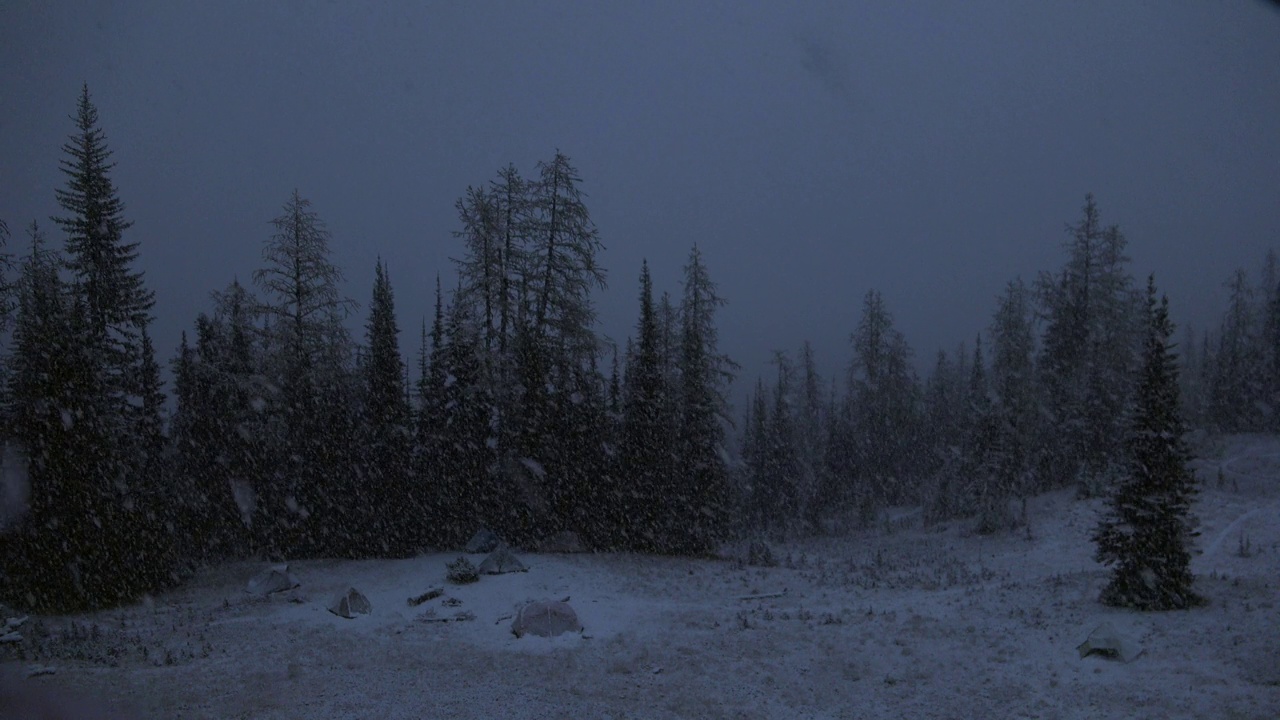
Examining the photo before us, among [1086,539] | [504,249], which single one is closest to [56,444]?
[504,249]

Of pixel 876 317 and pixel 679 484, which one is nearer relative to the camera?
pixel 679 484

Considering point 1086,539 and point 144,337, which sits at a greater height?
point 144,337

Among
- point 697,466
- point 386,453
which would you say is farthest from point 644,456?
point 386,453

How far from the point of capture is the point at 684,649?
14.5 m

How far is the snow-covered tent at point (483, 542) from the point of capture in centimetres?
2362

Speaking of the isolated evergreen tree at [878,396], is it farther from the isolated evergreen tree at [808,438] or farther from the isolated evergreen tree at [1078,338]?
the isolated evergreen tree at [1078,338]

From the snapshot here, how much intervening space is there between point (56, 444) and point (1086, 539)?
114 feet

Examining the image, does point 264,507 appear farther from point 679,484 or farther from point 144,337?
point 679,484

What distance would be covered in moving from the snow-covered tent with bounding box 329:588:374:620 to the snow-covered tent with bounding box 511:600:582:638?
4.17 m

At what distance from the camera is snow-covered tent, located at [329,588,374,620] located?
54.5 feet

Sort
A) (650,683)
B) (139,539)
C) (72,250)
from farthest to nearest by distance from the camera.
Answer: (72,250), (139,539), (650,683)

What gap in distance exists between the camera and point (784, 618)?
16.9m

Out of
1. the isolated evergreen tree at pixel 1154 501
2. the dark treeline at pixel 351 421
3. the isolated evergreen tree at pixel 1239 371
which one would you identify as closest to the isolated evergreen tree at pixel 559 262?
the dark treeline at pixel 351 421

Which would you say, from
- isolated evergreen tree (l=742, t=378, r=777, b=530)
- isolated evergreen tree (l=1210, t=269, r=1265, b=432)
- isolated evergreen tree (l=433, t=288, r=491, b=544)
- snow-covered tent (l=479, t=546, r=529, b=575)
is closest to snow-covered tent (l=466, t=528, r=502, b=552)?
isolated evergreen tree (l=433, t=288, r=491, b=544)
